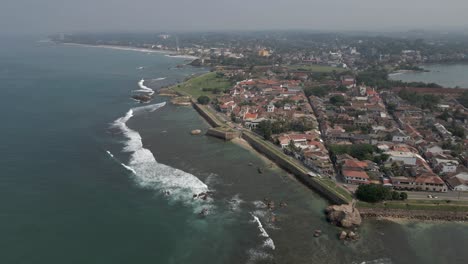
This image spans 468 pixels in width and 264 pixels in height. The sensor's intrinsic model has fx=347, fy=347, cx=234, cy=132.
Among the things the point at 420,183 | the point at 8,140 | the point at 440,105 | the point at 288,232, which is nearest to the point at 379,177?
the point at 420,183

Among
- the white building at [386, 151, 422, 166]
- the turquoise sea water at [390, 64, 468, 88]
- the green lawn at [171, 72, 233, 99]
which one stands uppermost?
the turquoise sea water at [390, 64, 468, 88]

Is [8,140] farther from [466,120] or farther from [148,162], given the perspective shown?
[466,120]

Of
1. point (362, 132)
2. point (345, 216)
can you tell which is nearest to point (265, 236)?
point (345, 216)

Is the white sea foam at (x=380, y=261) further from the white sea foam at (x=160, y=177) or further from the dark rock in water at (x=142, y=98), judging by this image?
the dark rock in water at (x=142, y=98)

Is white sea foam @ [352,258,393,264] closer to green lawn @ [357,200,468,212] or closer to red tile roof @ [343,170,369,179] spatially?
green lawn @ [357,200,468,212]

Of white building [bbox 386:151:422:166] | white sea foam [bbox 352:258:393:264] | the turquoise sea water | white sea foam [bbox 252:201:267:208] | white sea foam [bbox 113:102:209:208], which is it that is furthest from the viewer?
the turquoise sea water

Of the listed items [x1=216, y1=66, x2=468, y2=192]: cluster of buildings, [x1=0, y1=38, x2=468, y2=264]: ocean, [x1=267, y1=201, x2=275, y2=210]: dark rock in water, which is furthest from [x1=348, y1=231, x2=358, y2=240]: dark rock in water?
[x1=216, y1=66, x2=468, y2=192]: cluster of buildings
